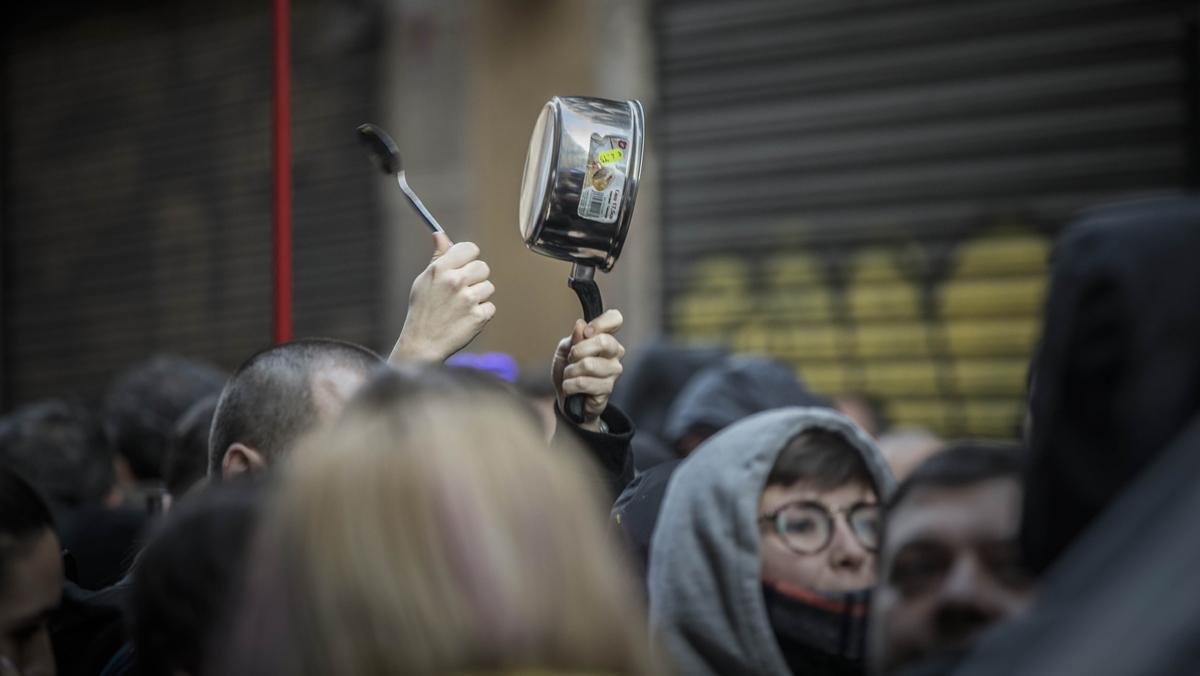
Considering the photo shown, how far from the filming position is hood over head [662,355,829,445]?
4.04 meters

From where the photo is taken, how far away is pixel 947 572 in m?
1.78

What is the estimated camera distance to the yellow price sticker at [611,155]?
241 cm

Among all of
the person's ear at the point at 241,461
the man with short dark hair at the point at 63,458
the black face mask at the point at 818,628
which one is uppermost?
the person's ear at the point at 241,461

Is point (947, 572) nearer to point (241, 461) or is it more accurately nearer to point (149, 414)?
point (241, 461)

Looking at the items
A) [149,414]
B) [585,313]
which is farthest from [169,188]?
[585,313]

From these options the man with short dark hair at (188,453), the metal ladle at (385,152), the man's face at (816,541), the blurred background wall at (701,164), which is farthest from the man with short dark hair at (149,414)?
the blurred background wall at (701,164)

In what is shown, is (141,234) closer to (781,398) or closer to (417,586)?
(781,398)

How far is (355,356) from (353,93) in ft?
19.7

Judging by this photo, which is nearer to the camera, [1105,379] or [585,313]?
[1105,379]

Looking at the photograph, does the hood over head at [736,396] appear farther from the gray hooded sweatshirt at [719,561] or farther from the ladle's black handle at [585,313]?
the gray hooded sweatshirt at [719,561]

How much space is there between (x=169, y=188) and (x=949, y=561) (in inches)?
327

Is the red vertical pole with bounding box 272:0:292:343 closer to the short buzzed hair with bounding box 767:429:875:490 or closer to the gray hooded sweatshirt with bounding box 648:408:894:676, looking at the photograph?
the gray hooded sweatshirt with bounding box 648:408:894:676

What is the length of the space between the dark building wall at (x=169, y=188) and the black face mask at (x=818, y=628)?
245 inches

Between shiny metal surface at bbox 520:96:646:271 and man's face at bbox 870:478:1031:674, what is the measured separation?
82 centimetres
